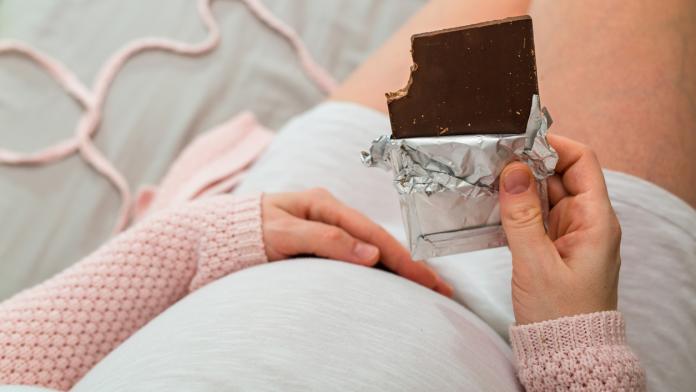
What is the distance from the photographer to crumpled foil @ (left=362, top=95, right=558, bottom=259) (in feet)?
1.54

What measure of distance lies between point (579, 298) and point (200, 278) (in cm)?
39

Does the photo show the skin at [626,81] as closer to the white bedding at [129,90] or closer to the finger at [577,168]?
the finger at [577,168]

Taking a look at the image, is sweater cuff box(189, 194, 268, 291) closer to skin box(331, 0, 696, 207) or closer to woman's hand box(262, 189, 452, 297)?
woman's hand box(262, 189, 452, 297)

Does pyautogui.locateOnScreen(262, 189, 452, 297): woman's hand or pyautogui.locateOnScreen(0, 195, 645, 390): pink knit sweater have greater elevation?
pyautogui.locateOnScreen(262, 189, 452, 297): woman's hand

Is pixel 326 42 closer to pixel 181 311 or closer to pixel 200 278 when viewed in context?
pixel 200 278

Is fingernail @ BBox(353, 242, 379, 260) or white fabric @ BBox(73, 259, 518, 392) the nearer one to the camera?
white fabric @ BBox(73, 259, 518, 392)

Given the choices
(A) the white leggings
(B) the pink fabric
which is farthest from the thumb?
(B) the pink fabric

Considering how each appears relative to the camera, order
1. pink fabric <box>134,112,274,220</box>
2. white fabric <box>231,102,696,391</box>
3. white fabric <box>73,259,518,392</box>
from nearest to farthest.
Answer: white fabric <box>73,259,518,392</box>
white fabric <box>231,102,696,391</box>
pink fabric <box>134,112,274,220</box>

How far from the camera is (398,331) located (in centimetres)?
50

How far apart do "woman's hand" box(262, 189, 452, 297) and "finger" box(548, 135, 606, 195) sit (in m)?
0.18

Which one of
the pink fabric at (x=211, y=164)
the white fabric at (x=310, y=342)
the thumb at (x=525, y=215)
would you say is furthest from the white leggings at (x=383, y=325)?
the pink fabric at (x=211, y=164)

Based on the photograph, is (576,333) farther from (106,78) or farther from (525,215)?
(106,78)

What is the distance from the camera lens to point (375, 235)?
0.67 m

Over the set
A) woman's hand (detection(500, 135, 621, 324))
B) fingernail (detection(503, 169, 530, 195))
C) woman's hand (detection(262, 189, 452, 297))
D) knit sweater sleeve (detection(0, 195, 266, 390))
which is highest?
fingernail (detection(503, 169, 530, 195))
